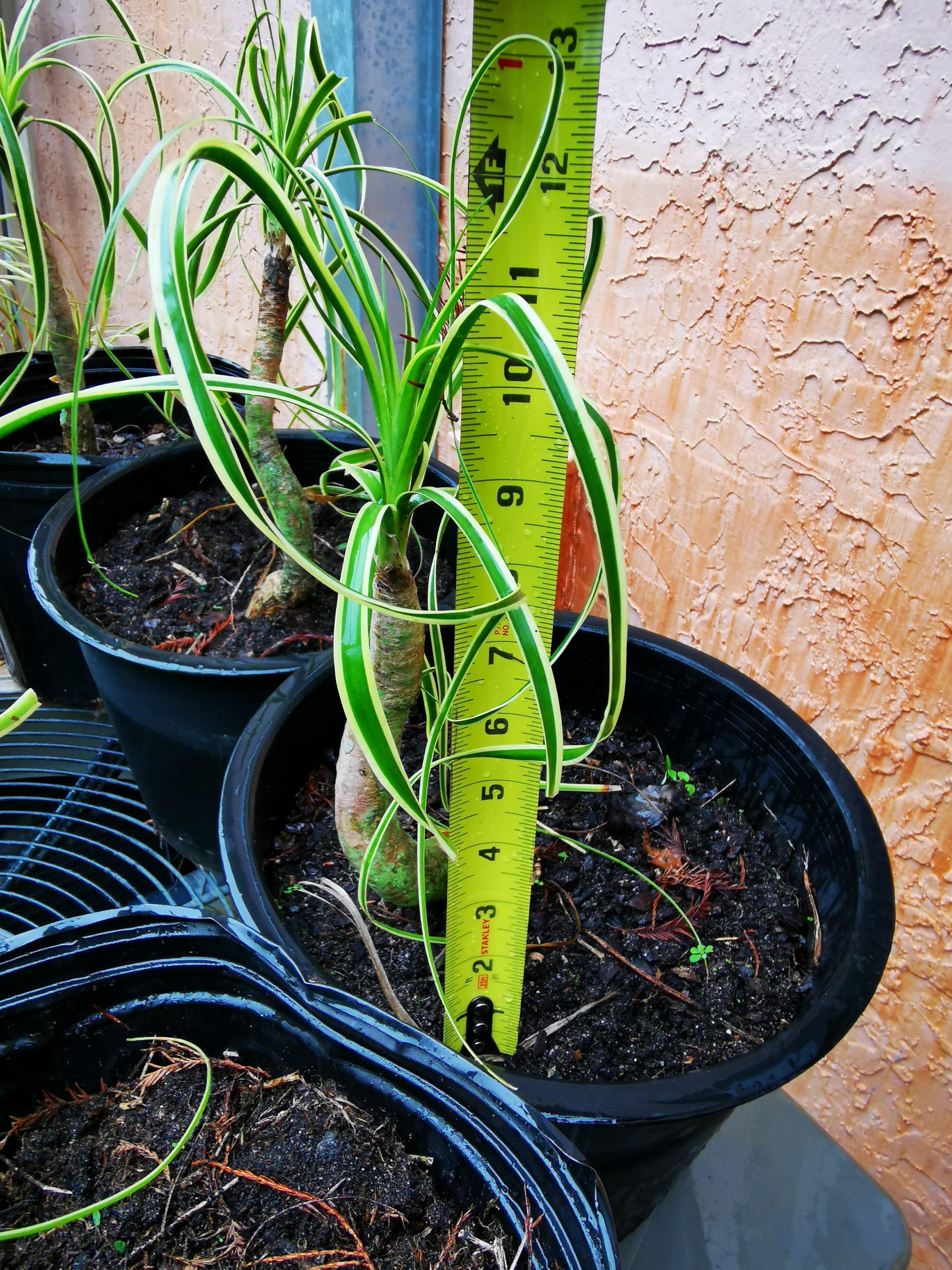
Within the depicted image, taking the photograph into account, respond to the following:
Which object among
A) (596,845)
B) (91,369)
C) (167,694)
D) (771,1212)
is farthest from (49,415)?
(771,1212)

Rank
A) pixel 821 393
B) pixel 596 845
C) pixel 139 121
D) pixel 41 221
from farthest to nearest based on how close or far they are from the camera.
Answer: pixel 139 121 < pixel 41 221 < pixel 821 393 < pixel 596 845

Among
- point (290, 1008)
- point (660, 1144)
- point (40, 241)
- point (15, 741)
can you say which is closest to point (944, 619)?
point (660, 1144)

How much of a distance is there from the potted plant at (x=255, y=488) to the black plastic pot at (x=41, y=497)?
0.36 ft

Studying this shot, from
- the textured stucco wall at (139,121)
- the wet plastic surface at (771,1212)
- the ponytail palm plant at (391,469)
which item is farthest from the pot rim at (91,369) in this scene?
the wet plastic surface at (771,1212)

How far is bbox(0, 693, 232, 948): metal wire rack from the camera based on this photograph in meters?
Result: 0.88

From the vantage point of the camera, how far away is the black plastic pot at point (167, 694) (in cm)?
76

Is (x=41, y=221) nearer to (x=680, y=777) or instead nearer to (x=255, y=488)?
(x=255, y=488)

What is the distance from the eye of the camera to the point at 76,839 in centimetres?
96

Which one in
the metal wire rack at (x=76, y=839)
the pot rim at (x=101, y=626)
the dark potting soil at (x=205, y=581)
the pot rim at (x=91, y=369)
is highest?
the pot rim at (x=91, y=369)

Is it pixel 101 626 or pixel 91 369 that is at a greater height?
pixel 91 369

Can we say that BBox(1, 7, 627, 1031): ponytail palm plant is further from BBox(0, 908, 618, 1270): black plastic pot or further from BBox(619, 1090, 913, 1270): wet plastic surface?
BBox(619, 1090, 913, 1270): wet plastic surface

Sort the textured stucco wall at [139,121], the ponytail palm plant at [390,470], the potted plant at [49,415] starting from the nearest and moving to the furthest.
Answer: the ponytail palm plant at [390,470]
the potted plant at [49,415]
the textured stucco wall at [139,121]

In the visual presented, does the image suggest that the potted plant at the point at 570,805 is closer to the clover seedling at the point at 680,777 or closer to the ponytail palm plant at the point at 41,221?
the clover seedling at the point at 680,777

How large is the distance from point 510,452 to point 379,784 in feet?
0.86
